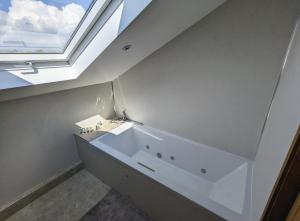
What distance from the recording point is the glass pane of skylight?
1.05 metres

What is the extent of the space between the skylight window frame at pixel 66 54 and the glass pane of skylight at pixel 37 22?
0.10 ft

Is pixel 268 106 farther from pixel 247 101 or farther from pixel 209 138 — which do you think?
pixel 209 138

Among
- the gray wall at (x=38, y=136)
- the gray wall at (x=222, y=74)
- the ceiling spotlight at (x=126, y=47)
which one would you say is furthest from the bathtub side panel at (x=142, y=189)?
the ceiling spotlight at (x=126, y=47)

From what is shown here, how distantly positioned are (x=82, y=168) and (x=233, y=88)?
2213 millimetres

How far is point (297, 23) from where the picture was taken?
3.57ft

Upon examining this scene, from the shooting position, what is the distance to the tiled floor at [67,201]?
1.69 meters

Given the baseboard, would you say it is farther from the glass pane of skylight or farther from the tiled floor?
the glass pane of skylight

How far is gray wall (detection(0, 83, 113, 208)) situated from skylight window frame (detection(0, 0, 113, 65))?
1.43 feet

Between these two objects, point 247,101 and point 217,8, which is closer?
point 217,8

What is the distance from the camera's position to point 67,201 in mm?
1849

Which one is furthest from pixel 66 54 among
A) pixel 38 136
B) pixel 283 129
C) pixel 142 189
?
pixel 283 129

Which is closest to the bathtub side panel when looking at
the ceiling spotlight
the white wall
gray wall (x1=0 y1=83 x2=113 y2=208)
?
gray wall (x1=0 y1=83 x2=113 y2=208)

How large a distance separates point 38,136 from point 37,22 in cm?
121

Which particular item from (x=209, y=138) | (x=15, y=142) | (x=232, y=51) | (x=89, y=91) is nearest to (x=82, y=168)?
(x=15, y=142)
